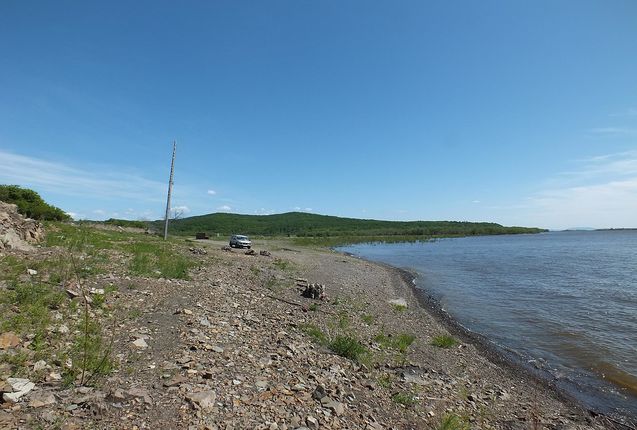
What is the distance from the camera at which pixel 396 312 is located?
1855 centimetres

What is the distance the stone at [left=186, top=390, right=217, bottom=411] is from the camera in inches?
237

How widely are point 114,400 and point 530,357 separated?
1458 centimetres

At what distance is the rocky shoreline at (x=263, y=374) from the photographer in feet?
18.9

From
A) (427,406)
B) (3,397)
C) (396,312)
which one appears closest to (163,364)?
(3,397)

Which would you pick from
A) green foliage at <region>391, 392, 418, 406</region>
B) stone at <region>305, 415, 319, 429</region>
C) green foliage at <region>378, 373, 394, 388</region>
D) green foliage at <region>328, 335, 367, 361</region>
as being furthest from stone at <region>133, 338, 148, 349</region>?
green foliage at <region>391, 392, 418, 406</region>

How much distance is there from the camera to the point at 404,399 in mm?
8211

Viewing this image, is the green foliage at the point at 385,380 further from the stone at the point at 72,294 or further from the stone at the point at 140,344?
the stone at the point at 72,294

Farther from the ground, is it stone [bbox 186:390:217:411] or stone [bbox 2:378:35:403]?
stone [bbox 2:378:35:403]

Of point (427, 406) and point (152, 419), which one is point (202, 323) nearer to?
point (152, 419)

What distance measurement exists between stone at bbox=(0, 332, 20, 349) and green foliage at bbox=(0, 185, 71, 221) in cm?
2889

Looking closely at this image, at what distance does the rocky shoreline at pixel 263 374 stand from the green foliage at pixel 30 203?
65.0 feet

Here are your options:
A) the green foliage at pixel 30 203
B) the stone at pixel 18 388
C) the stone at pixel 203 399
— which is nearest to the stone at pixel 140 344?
the stone at pixel 18 388

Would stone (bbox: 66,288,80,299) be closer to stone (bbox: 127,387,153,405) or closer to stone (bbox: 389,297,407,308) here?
stone (bbox: 127,387,153,405)

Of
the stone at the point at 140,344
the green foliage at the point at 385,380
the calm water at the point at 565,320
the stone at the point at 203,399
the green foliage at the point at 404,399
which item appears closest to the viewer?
the stone at the point at 203,399
